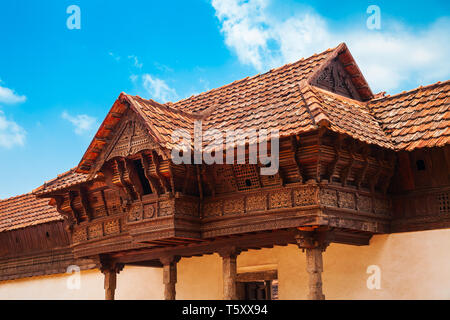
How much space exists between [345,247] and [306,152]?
249 centimetres

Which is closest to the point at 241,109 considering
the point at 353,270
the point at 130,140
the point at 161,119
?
the point at 161,119

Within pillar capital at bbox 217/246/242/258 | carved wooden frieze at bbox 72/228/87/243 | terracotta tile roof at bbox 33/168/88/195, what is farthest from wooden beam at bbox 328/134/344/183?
carved wooden frieze at bbox 72/228/87/243

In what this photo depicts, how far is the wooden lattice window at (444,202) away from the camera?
9227 mm

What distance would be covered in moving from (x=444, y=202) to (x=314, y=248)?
7.43ft

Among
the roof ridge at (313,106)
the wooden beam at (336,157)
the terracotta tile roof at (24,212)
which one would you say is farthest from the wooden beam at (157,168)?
the terracotta tile roof at (24,212)

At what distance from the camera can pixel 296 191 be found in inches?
348

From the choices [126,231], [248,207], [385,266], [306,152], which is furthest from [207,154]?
[385,266]

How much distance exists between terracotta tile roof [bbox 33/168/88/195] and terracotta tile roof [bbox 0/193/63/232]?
166 centimetres

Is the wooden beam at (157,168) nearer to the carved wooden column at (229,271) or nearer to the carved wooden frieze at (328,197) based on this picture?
the carved wooden column at (229,271)

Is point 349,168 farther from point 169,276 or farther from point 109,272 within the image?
point 109,272

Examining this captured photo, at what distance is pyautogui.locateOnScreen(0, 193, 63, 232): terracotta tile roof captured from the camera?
14.7 metres

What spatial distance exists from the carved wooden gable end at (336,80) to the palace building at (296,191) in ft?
0.11

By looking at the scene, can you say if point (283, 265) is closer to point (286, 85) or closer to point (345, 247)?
point (345, 247)

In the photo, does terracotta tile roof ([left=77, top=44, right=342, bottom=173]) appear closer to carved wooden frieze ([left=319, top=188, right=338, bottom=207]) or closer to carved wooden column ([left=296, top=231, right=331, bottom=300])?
carved wooden frieze ([left=319, top=188, right=338, bottom=207])
